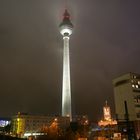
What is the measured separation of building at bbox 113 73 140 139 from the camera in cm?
10724

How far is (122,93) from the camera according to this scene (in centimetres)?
11894

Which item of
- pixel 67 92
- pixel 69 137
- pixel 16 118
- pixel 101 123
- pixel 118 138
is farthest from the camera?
pixel 67 92

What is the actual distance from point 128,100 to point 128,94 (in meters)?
3.12

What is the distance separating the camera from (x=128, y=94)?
11494 centimetres

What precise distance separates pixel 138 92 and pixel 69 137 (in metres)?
48.6

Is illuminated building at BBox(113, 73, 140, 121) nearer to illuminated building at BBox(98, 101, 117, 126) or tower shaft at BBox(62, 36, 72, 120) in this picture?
illuminated building at BBox(98, 101, 117, 126)

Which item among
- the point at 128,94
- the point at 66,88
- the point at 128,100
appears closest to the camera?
the point at 128,100

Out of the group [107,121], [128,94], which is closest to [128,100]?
[128,94]

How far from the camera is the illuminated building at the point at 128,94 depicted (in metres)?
109

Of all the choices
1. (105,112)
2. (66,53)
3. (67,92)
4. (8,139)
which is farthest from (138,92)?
(66,53)

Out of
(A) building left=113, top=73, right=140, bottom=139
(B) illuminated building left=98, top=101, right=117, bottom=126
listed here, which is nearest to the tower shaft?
(A) building left=113, top=73, right=140, bottom=139

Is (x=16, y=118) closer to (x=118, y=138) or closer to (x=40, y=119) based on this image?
(x=40, y=119)

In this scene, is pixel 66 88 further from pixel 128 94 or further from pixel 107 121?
pixel 107 121

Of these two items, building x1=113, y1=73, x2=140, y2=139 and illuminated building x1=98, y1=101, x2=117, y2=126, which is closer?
illuminated building x1=98, y1=101, x2=117, y2=126
